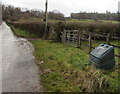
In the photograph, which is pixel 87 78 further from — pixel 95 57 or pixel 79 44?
pixel 79 44

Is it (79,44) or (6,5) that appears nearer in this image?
(79,44)

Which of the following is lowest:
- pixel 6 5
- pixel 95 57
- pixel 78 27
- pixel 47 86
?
pixel 47 86

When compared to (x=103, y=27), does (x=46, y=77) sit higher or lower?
lower

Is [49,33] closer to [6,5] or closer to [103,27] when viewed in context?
[103,27]

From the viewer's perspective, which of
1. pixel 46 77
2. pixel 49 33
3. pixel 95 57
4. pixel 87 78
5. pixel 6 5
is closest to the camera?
pixel 87 78

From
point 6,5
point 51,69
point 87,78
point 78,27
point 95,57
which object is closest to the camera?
point 87,78

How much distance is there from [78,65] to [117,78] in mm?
1765

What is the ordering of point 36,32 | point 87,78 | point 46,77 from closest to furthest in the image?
point 87,78, point 46,77, point 36,32

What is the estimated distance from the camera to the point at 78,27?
16.7 metres

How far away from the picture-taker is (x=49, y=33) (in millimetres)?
19656

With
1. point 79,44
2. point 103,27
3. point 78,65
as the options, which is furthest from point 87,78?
point 103,27

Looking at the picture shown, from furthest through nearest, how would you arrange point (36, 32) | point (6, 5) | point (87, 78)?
point (6, 5) < point (36, 32) < point (87, 78)

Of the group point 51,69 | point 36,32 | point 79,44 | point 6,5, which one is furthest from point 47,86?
point 6,5

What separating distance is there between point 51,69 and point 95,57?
1.74m
